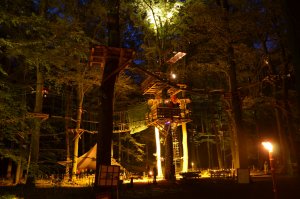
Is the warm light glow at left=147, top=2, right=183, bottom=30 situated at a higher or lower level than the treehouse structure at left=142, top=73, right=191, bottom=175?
higher

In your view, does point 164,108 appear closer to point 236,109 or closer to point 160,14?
point 236,109

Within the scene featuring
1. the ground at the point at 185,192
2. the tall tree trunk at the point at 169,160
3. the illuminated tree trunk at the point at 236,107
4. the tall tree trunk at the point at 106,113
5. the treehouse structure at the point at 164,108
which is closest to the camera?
the tall tree trunk at the point at 106,113

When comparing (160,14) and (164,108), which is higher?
(160,14)

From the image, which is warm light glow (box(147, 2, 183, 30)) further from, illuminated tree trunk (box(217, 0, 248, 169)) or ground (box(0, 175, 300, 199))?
ground (box(0, 175, 300, 199))

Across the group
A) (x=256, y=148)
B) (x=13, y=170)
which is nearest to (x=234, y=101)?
(x=256, y=148)

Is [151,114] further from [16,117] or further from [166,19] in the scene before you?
[16,117]

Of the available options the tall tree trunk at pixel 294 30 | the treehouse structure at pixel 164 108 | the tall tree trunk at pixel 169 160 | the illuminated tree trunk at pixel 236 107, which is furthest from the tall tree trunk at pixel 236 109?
the tall tree trunk at pixel 294 30

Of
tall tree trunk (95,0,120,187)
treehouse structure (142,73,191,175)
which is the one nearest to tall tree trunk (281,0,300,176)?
tall tree trunk (95,0,120,187)

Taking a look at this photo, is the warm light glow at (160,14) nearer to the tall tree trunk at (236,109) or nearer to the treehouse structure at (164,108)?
the tall tree trunk at (236,109)

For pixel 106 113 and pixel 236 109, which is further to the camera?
pixel 236 109

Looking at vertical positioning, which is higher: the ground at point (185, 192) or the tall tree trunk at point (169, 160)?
the tall tree trunk at point (169, 160)

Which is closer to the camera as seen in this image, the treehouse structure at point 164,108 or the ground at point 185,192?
the ground at point 185,192

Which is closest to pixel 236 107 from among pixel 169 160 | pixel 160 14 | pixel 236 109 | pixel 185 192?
pixel 236 109

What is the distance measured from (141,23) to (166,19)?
220 cm
